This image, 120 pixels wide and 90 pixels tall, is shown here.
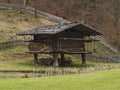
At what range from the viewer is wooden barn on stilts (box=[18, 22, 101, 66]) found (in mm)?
53438

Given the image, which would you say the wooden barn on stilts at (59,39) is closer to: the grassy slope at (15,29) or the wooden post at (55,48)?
the wooden post at (55,48)

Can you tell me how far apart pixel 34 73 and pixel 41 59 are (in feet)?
72.0

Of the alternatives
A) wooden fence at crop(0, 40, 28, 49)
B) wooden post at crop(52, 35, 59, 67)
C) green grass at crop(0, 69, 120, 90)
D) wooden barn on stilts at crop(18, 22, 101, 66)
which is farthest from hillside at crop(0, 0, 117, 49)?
green grass at crop(0, 69, 120, 90)

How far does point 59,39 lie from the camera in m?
53.7

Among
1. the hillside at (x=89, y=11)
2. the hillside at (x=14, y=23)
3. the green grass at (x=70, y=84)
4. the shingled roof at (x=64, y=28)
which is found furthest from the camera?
the hillside at (x=89, y=11)

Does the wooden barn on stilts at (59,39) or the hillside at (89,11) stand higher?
the hillside at (89,11)

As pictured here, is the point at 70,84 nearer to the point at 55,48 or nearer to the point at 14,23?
the point at 55,48

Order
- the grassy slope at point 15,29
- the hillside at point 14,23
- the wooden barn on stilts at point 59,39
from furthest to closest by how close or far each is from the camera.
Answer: the hillside at point 14,23 → the grassy slope at point 15,29 → the wooden barn on stilts at point 59,39

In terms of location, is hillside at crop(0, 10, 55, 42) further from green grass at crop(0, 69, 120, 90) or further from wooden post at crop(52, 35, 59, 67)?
green grass at crop(0, 69, 120, 90)

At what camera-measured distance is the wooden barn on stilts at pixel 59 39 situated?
53438 millimetres

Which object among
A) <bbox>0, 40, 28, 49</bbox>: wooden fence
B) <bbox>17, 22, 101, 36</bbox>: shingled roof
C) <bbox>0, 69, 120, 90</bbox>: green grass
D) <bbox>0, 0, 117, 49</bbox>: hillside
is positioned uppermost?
<bbox>0, 0, 117, 49</bbox>: hillside

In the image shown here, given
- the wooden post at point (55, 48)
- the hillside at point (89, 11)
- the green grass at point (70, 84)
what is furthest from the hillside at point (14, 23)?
the green grass at point (70, 84)

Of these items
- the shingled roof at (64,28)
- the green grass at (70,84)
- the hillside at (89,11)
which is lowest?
the green grass at (70,84)

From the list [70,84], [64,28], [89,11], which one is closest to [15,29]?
[64,28]
